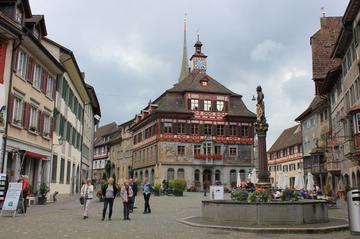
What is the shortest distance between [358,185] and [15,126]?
23.6m

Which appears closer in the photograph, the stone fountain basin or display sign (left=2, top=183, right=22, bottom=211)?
the stone fountain basin

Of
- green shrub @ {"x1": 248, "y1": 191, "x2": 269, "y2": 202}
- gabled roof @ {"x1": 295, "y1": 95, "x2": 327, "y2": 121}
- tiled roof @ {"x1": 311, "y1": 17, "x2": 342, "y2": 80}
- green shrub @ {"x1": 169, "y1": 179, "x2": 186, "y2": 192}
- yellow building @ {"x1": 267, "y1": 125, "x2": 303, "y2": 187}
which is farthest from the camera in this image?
yellow building @ {"x1": 267, "y1": 125, "x2": 303, "y2": 187}

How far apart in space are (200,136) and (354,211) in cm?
4712

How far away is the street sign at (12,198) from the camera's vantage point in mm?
16494

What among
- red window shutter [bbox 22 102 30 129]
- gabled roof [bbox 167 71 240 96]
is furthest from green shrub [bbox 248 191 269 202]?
gabled roof [bbox 167 71 240 96]

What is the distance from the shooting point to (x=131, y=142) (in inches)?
3039

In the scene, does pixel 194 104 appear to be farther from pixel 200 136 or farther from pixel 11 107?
pixel 11 107

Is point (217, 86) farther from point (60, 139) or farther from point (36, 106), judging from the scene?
point (36, 106)

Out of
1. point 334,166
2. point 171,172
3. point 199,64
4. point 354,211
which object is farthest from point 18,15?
point 199,64

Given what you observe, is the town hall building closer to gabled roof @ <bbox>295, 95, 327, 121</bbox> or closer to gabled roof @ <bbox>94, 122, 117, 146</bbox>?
gabled roof @ <bbox>295, 95, 327, 121</bbox>

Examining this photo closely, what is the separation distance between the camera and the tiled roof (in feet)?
150

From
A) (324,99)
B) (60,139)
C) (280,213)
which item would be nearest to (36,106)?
(60,139)

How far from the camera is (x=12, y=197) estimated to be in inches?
658

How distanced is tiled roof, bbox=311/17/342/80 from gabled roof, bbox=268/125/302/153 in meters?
31.6
